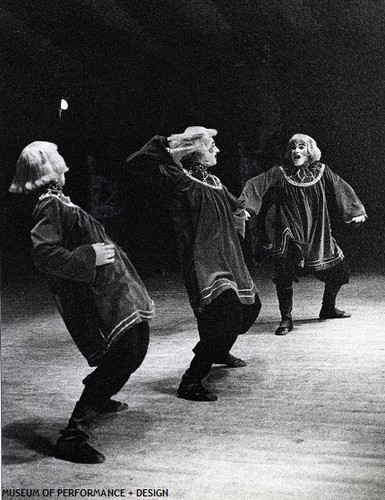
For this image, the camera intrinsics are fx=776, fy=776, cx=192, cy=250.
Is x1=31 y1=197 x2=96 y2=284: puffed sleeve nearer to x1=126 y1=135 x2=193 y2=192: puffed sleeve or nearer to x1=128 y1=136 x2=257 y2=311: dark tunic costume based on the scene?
x1=126 y1=135 x2=193 y2=192: puffed sleeve

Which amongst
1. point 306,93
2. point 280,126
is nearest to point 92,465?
point 306,93

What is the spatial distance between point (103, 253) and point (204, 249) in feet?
2.37

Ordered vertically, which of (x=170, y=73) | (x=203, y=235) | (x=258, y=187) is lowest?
(x=203, y=235)

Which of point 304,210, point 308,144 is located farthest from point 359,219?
point 308,144

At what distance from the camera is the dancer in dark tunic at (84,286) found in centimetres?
246

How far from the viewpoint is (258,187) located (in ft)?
14.0

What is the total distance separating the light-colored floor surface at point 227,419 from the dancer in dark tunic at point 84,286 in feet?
0.55

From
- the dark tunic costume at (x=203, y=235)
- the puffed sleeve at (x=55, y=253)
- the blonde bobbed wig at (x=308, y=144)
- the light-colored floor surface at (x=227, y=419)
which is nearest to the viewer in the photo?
the light-colored floor surface at (x=227, y=419)

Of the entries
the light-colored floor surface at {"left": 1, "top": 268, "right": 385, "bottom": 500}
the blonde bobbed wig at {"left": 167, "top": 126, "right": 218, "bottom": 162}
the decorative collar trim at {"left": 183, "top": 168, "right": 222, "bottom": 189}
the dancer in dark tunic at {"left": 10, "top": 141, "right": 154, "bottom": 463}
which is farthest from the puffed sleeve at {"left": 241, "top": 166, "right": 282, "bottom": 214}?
the dancer in dark tunic at {"left": 10, "top": 141, "right": 154, "bottom": 463}

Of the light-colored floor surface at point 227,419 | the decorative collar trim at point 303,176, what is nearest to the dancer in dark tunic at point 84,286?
the light-colored floor surface at point 227,419

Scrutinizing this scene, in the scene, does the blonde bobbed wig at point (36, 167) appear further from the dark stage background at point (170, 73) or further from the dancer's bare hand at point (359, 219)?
the dancer's bare hand at point (359, 219)

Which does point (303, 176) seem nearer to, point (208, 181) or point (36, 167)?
point (208, 181)

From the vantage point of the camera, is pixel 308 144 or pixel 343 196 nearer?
pixel 308 144

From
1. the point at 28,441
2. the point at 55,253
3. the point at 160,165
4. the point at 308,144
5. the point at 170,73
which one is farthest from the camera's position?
the point at 308,144
